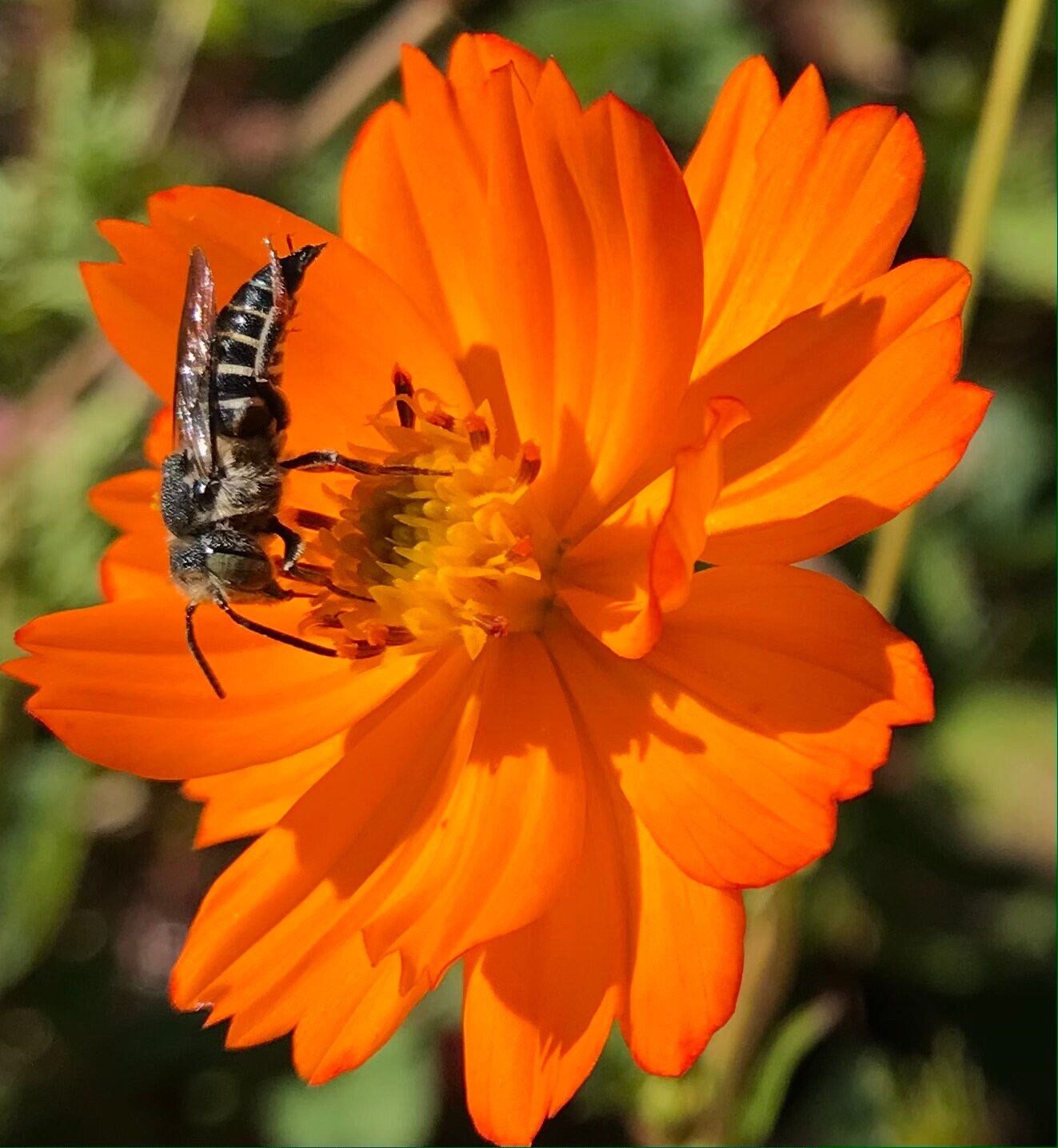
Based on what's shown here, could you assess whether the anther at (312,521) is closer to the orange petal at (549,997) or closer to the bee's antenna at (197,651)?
the bee's antenna at (197,651)

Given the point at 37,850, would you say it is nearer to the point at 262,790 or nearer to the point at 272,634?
the point at 262,790

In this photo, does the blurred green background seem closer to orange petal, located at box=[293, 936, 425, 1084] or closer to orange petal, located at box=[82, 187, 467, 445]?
orange petal, located at box=[293, 936, 425, 1084]

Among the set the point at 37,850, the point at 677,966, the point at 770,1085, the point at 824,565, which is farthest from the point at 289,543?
the point at 824,565

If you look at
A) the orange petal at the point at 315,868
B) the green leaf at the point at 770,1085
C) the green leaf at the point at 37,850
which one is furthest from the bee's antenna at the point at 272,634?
the green leaf at the point at 37,850

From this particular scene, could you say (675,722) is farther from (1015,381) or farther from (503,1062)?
(1015,381)

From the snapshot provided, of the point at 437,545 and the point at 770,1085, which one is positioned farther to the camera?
the point at 770,1085

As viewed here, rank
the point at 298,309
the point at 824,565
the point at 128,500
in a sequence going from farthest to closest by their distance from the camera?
the point at 824,565 → the point at 128,500 → the point at 298,309

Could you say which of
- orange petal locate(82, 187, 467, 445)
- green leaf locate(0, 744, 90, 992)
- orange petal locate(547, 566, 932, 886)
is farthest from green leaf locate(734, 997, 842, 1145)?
green leaf locate(0, 744, 90, 992)
